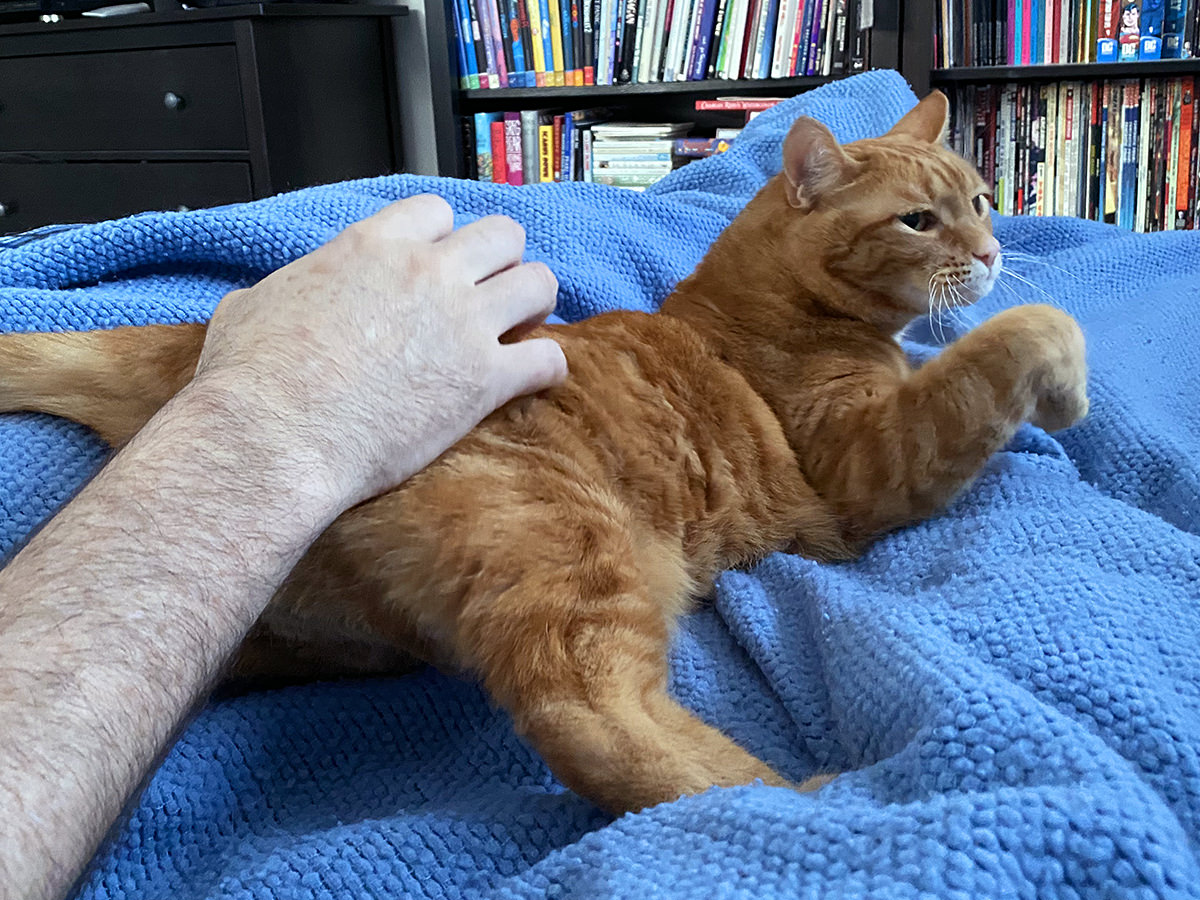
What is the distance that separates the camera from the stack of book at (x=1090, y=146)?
8.31ft

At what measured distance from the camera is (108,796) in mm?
545

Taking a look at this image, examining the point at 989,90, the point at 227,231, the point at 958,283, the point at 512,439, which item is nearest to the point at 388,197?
the point at 227,231

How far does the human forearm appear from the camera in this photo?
0.52m

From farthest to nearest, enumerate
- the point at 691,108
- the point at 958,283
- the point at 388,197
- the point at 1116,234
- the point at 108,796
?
the point at 691,108 → the point at 1116,234 → the point at 388,197 → the point at 958,283 → the point at 108,796

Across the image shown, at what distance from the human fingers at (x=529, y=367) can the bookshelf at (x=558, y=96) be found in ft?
6.70

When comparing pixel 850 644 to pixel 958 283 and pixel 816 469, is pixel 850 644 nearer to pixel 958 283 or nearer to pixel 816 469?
pixel 816 469

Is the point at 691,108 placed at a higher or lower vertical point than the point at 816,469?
higher

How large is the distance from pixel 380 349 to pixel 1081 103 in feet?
7.92

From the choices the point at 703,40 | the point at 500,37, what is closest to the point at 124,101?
the point at 500,37

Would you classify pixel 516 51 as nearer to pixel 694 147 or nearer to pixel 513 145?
pixel 513 145

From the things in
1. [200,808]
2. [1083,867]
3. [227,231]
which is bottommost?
[200,808]

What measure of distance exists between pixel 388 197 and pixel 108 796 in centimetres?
87

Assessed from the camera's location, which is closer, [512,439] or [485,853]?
[485,853]

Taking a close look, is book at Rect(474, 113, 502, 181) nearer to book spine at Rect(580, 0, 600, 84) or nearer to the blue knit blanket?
book spine at Rect(580, 0, 600, 84)
